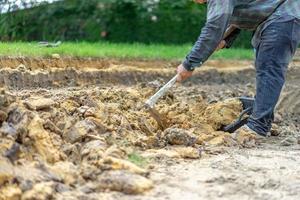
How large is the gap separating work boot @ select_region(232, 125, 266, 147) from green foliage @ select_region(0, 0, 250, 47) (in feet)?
31.4

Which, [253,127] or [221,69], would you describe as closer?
[253,127]

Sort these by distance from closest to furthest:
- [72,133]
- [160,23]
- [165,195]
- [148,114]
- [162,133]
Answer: [165,195] < [72,133] < [162,133] < [148,114] < [160,23]

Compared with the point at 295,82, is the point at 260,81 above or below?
above

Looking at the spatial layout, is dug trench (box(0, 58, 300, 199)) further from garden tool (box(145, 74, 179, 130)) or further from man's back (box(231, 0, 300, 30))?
man's back (box(231, 0, 300, 30))

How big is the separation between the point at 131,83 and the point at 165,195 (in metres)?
6.13

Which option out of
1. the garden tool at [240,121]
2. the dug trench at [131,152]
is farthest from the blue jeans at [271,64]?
the dug trench at [131,152]

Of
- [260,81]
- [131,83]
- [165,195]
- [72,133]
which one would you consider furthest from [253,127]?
[131,83]

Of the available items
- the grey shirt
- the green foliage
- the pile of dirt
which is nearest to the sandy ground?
the pile of dirt

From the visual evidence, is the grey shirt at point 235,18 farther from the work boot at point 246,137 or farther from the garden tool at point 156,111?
the work boot at point 246,137

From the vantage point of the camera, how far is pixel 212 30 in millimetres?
6039

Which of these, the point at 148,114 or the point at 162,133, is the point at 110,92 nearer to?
the point at 148,114

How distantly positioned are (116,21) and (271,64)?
392 inches

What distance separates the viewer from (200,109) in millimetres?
7055

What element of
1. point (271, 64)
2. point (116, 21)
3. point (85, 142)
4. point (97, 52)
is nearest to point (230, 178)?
point (85, 142)
